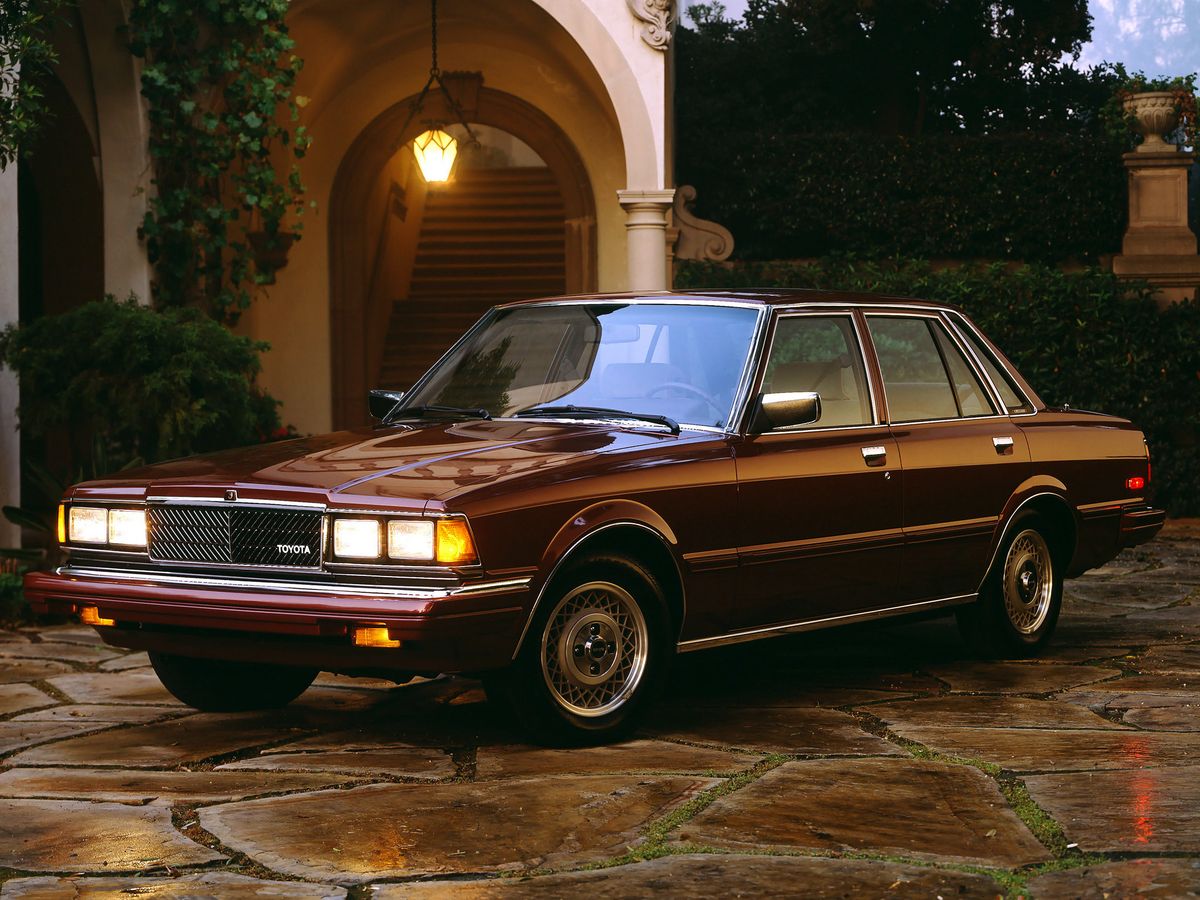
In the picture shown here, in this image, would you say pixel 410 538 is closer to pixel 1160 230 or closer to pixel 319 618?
pixel 319 618

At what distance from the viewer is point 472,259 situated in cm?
2386

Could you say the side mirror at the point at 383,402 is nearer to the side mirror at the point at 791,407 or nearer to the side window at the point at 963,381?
the side mirror at the point at 791,407

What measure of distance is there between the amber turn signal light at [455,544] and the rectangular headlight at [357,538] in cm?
21

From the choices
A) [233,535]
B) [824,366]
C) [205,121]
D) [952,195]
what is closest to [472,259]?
[952,195]

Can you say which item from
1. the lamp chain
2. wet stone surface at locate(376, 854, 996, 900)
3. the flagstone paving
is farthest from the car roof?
the lamp chain

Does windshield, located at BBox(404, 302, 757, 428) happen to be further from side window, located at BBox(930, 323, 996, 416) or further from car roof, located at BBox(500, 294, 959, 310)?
side window, located at BBox(930, 323, 996, 416)

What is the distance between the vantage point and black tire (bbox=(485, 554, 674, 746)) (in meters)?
5.36

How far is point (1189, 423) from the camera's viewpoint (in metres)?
15.1

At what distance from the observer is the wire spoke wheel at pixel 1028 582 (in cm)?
753

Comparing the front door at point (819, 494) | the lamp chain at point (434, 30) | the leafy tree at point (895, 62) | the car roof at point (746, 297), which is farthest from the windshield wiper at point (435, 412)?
the leafy tree at point (895, 62)

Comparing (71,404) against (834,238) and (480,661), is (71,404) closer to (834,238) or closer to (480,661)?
(480,661)

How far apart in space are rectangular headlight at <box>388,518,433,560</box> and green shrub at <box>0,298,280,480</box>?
460 centimetres

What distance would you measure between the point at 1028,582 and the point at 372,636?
11.9 ft

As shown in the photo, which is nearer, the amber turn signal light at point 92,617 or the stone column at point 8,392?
the amber turn signal light at point 92,617
